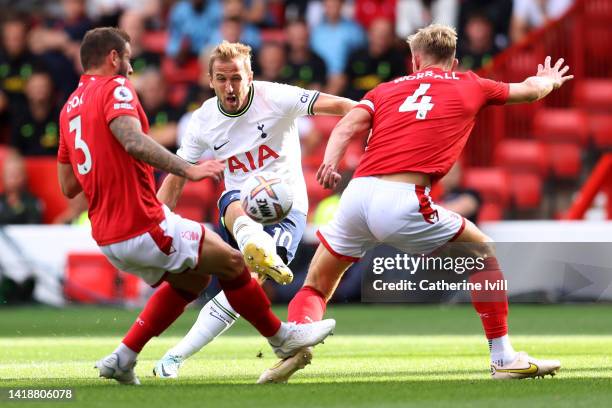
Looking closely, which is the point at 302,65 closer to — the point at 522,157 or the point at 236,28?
the point at 236,28

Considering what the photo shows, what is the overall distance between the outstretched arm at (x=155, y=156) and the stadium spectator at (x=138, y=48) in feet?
33.7

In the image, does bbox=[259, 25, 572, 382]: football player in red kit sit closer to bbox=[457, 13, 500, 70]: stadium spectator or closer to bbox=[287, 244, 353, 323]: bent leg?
bbox=[287, 244, 353, 323]: bent leg

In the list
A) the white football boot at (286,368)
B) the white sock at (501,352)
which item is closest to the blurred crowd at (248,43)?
the white sock at (501,352)

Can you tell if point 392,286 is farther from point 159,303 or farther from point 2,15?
point 2,15

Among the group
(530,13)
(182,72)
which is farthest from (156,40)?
(530,13)

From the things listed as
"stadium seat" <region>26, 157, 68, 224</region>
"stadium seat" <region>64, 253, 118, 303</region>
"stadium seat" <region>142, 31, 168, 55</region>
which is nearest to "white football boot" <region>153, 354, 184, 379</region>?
"stadium seat" <region>64, 253, 118, 303</region>

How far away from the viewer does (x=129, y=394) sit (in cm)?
679

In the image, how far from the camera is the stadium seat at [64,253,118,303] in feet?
47.9

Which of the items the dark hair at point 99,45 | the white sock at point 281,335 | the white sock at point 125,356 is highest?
the dark hair at point 99,45

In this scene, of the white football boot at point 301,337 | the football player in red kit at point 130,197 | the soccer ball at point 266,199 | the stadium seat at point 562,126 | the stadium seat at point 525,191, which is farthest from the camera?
the stadium seat at point 562,126

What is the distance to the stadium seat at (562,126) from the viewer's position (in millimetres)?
15742

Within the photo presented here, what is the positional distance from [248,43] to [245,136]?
891cm

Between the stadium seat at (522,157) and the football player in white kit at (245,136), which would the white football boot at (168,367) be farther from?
the stadium seat at (522,157)

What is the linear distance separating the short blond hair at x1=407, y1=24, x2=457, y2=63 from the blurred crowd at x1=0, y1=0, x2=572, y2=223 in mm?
7772
